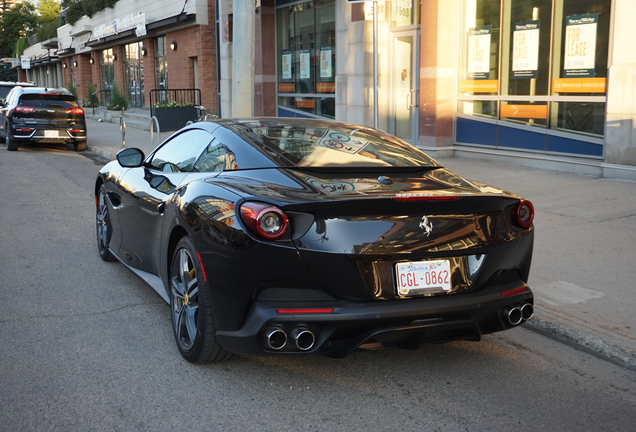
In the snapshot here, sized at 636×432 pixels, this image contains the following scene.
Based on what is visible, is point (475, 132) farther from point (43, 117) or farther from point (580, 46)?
point (43, 117)

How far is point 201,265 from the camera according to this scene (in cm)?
380

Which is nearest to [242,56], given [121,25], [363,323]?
[363,323]

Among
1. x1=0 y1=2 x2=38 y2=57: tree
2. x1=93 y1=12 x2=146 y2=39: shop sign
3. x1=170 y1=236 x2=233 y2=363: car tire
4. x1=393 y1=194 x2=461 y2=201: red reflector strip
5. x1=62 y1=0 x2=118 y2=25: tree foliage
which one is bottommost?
x1=170 y1=236 x2=233 y2=363: car tire

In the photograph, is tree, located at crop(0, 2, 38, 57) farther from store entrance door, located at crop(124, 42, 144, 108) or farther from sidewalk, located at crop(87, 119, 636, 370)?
sidewalk, located at crop(87, 119, 636, 370)

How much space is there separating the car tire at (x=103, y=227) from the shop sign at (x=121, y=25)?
1027 inches

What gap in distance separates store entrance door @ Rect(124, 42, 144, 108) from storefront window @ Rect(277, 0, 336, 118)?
1521 cm

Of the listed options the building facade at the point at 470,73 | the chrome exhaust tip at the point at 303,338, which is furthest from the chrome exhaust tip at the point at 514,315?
the building facade at the point at 470,73

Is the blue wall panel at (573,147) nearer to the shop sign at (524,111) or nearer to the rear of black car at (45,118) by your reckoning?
the shop sign at (524,111)

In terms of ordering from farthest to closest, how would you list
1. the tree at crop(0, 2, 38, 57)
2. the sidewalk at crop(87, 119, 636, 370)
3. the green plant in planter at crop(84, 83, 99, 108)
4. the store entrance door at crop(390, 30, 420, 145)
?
the tree at crop(0, 2, 38, 57) < the green plant in planter at crop(84, 83, 99, 108) < the store entrance door at crop(390, 30, 420, 145) < the sidewalk at crop(87, 119, 636, 370)

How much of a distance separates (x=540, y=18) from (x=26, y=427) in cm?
1150

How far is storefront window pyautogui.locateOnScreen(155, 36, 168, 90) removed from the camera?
3072 centimetres

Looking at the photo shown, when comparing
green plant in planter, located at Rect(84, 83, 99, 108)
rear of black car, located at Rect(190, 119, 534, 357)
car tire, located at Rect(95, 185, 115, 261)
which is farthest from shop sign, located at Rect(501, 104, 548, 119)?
green plant in planter, located at Rect(84, 83, 99, 108)

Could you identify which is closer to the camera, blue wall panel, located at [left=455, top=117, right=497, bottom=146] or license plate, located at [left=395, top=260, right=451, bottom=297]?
license plate, located at [left=395, top=260, right=451, bottom=297]

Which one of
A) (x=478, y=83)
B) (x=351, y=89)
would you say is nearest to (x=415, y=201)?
(x=478, y=83)
